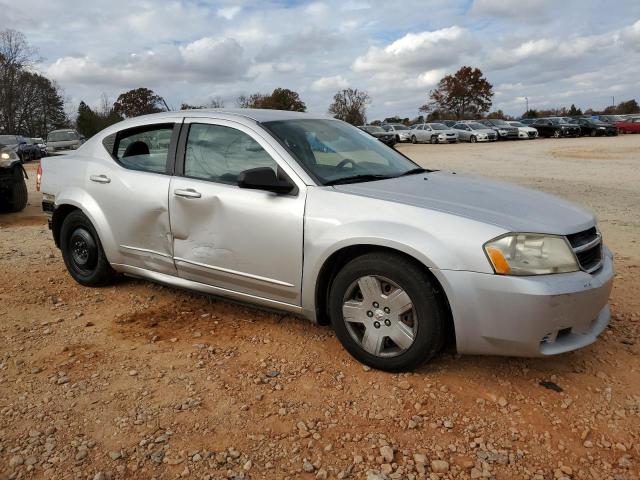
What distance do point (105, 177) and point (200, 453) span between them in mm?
2748

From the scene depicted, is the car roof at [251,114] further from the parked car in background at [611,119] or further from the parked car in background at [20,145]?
the parked car in background at [611,119]

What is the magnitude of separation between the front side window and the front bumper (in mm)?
1522

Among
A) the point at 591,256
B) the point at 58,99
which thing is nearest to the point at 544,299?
the point at 591,256

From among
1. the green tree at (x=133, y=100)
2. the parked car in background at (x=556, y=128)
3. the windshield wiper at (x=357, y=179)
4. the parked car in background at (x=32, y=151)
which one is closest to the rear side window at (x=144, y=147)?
the windshield wiper at (x=357, y=179)

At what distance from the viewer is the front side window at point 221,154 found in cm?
386

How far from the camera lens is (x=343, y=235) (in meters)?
3.31

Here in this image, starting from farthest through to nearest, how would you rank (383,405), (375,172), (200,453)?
(375,172), (383,405), (200,453)

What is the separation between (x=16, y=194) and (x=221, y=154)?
704 cm

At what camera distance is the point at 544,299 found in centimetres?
285

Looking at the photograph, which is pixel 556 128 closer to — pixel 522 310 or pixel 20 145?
pixel 20 145

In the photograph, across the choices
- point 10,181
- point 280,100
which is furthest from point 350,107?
point 10,181

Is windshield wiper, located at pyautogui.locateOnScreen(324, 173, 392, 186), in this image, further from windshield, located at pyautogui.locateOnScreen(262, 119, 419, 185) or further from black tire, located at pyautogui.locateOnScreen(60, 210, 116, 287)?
black tire, located at pyautogui.locateOnScreen(60, 210, 116, 287)

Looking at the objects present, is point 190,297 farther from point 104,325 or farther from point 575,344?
point 575,344

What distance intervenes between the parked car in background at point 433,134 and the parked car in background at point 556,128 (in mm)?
7547
